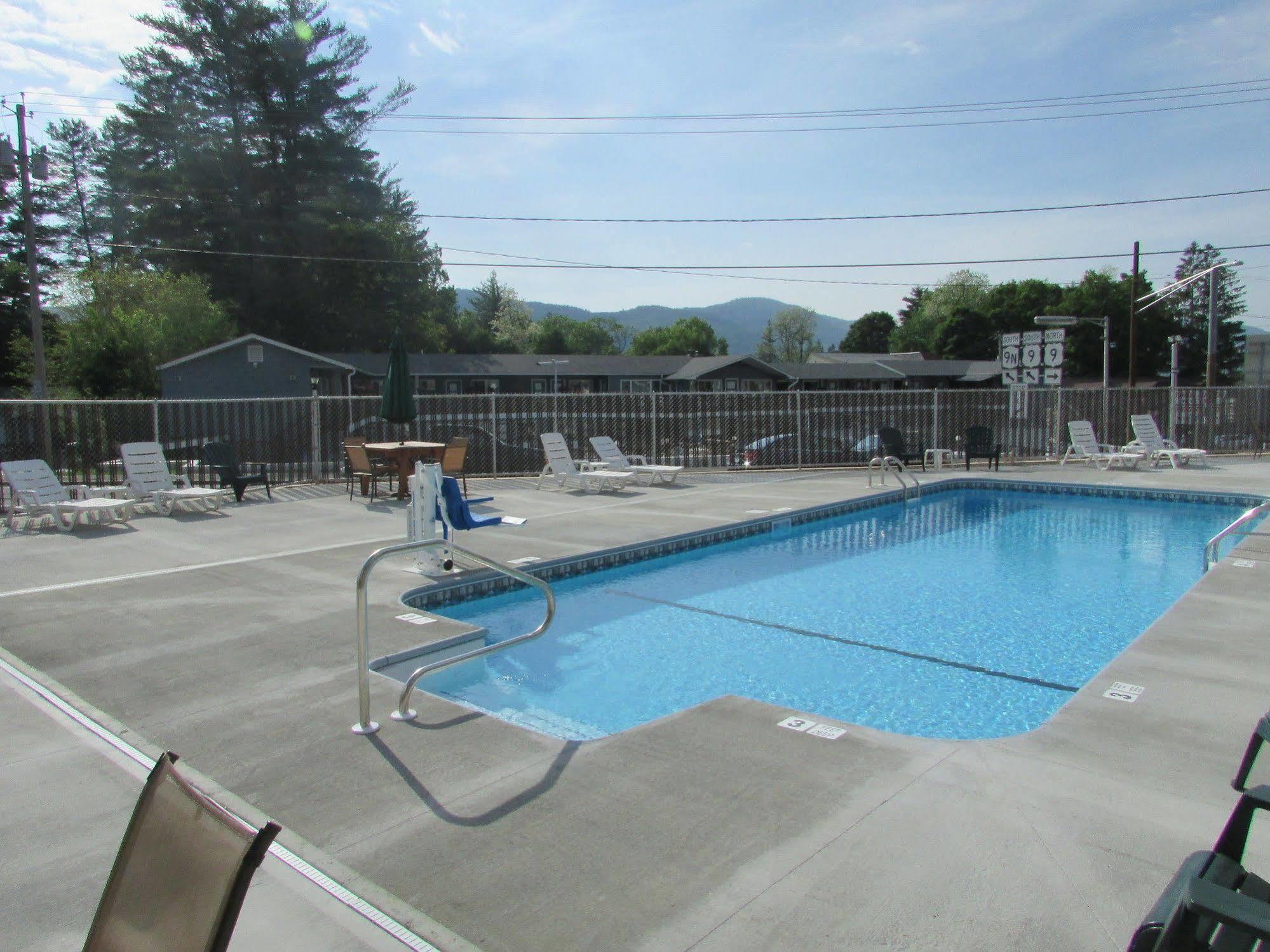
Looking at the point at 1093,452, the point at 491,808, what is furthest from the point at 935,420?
the point at 491,808

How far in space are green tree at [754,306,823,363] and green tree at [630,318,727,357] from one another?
10904 mm

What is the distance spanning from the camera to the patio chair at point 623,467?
14.1 meters

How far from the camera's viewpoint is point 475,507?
11.6 metres

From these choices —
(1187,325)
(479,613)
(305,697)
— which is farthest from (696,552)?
(1187,325)

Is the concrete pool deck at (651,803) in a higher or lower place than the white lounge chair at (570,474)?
lower

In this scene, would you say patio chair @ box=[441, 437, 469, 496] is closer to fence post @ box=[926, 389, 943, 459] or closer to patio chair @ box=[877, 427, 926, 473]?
patio chair @ box=[877, 427, 926, 473]

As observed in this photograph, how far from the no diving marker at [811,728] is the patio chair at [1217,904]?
2074mm

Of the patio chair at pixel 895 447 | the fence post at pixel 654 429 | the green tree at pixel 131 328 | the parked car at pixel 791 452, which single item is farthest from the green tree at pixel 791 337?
the fence post at pixel 654 429

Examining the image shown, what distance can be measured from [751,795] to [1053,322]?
72.0 feet

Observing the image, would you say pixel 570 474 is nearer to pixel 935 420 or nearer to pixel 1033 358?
pixel 935 420

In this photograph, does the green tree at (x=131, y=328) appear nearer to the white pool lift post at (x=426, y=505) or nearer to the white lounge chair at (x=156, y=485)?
the white lounge chair at (x=156, y=485)

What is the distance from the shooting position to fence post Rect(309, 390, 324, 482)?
14.6 metres

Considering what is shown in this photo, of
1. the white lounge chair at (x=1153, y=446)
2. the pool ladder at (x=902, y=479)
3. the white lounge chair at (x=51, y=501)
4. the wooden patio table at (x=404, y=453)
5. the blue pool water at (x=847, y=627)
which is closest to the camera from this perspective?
the blue pool water at (x=847, y=627)

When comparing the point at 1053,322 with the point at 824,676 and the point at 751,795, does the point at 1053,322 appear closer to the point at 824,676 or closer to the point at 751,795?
the point at 824,676
